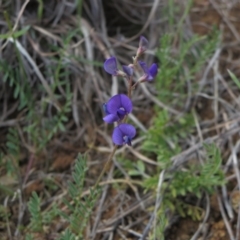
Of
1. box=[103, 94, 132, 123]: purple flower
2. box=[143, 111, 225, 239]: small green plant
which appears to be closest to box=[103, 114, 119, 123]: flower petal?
box=[103, 94, 132, 123]: purple flower

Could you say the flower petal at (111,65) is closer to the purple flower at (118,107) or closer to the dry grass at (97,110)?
the purple flower at (118,107)

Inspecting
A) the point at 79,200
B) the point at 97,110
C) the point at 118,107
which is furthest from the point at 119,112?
the point at 97,110

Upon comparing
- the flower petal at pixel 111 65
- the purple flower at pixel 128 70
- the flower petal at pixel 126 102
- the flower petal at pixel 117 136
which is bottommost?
→ the flower petal at pixel 117 136

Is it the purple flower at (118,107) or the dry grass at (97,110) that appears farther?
the dry grass at (97,110)

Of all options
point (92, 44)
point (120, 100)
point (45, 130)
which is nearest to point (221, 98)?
point (92, 44)

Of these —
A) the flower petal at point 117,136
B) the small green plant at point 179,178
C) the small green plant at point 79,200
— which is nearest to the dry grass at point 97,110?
the small green plant at point 179,178

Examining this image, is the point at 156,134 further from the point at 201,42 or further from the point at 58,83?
the point at 201,42

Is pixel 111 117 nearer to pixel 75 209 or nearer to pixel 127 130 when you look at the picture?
pixel 127 130
